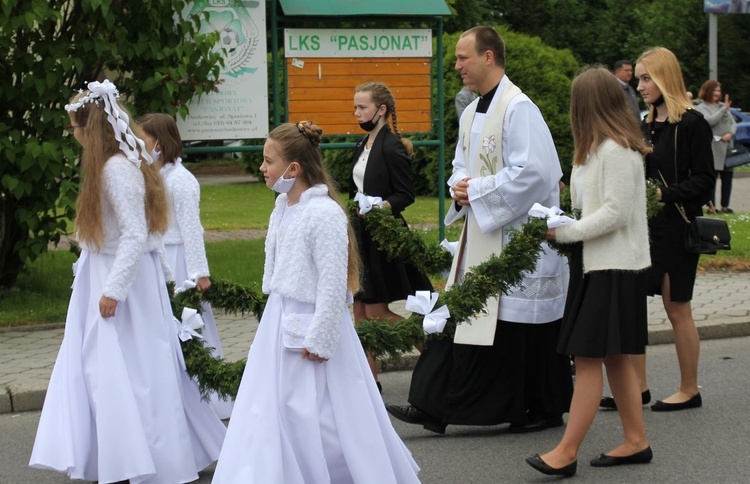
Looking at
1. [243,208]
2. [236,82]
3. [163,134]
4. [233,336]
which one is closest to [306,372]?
[163,134]

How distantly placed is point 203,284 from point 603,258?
1.96m

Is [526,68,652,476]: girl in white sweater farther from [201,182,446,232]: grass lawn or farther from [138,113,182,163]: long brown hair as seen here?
[201,182,446,232]: grass lawn

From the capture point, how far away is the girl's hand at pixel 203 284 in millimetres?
5742

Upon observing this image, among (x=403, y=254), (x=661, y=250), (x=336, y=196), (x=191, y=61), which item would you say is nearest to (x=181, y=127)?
(x=191, y=61)

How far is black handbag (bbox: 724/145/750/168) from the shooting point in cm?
1722

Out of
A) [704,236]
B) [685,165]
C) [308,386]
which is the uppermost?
[685,165]

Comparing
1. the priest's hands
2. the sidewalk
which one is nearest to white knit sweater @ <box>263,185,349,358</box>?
the priest's hands

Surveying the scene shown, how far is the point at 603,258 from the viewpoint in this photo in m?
5.56

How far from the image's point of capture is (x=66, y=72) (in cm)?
948

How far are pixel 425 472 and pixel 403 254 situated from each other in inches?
51.8

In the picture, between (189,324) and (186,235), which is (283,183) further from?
(186,235)

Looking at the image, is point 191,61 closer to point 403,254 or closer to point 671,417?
point 403,254

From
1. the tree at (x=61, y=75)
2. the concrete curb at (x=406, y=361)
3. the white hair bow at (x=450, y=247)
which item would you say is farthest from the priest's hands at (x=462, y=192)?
the tree at (x=61, y=75)

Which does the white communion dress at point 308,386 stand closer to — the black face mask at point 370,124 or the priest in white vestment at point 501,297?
the priest in white vestment at point 501,297
